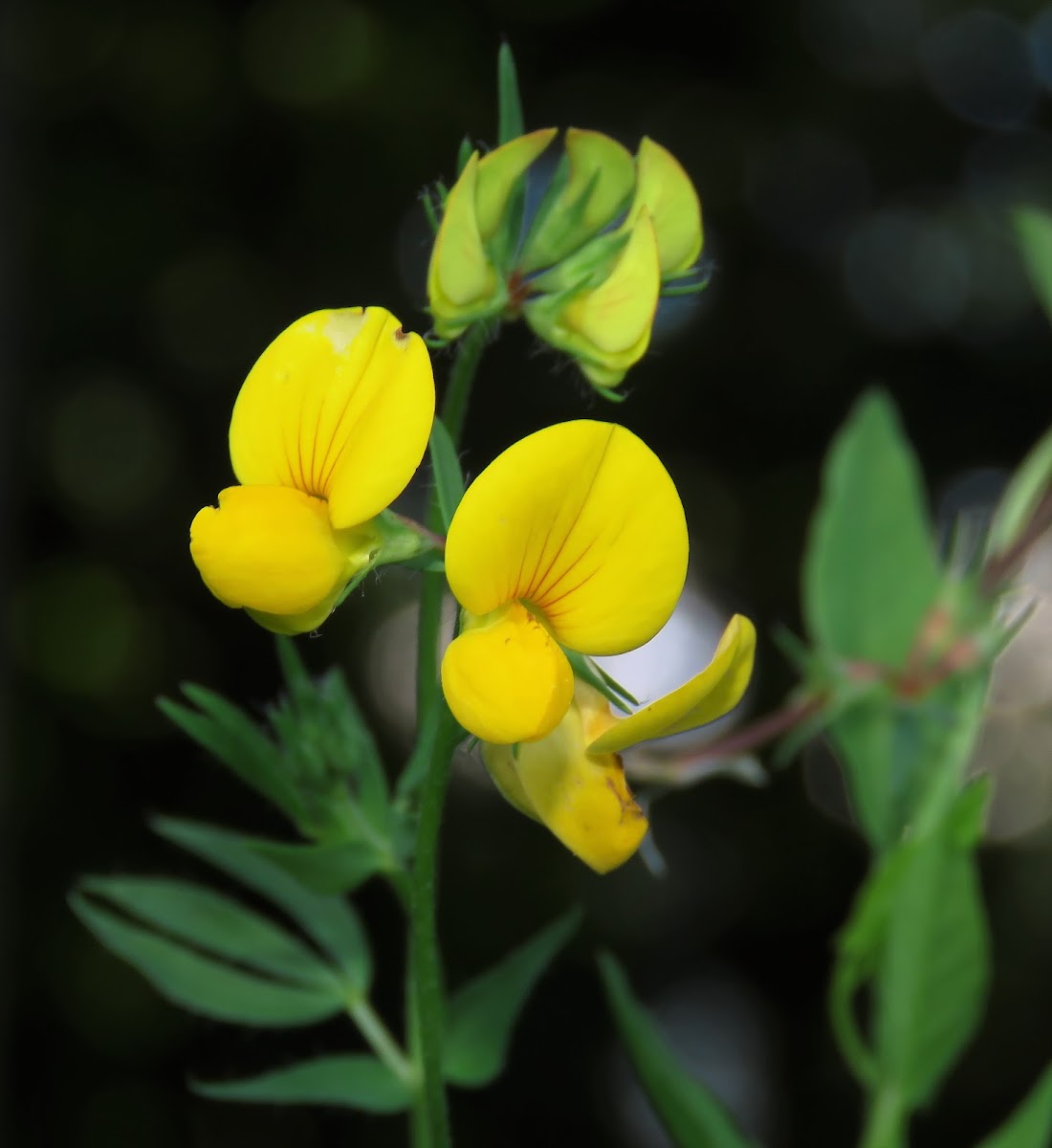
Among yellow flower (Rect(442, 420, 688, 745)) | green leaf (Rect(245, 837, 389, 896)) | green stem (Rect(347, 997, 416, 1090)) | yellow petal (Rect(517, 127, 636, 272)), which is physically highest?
yellow petal (Rect(517, 127, 636, 272))

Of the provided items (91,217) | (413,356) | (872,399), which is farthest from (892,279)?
(413,356)

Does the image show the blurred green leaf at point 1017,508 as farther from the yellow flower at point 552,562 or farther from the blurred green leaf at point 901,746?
the yellow flower at point 552,562

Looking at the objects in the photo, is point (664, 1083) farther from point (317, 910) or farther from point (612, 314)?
point (612, 314)

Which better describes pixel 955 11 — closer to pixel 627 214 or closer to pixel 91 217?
pixel 91 217

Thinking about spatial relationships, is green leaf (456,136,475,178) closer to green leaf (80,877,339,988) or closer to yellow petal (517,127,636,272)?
yellow petal (517,127,636,272)

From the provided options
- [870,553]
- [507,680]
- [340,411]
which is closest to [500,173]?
[340,411]

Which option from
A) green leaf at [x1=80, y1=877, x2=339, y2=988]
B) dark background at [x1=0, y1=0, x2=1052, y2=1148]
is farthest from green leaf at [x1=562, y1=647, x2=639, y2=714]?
dark background at [x1=0, y1=0, x2=1052, y2=1148]
